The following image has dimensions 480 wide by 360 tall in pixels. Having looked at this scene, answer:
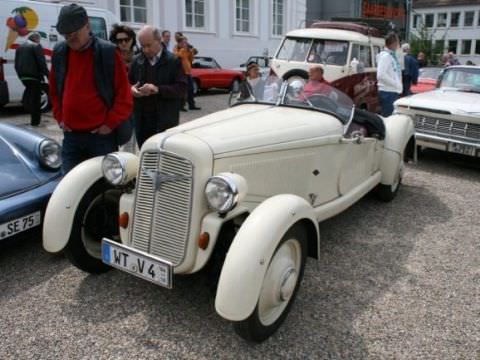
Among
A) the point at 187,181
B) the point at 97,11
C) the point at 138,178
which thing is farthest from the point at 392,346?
the point at 97,11

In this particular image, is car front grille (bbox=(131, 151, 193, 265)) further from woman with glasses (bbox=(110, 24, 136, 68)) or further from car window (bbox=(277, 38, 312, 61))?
car window (bbox=(277, 38, 312, 61))

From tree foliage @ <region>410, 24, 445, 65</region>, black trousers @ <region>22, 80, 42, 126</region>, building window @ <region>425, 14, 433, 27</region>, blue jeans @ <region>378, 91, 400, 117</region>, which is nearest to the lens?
blue jeans @ <region>378, 91, 400, 117</region>

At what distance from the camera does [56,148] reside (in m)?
4.34

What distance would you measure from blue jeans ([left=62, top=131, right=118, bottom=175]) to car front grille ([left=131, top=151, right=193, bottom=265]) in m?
1.00

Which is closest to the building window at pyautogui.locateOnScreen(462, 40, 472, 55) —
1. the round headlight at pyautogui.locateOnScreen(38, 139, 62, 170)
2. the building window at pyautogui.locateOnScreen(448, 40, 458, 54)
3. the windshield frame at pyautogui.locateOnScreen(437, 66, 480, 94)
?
the building window at pyautogui.locateOnScreen(448, 40, 458, 54)

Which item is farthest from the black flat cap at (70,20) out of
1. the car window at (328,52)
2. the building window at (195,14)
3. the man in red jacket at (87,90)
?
the building window at (195,14)

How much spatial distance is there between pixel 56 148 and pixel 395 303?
125 inches

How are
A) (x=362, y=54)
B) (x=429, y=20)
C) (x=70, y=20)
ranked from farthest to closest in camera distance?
(x=429, y=20)
(x=362, y=54)
(x=70, y=20)

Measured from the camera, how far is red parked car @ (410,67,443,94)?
11.3m

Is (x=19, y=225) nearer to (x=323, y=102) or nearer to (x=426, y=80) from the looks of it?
(x=323, y=102)

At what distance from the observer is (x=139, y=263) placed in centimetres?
285

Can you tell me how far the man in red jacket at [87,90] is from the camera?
12.0ft

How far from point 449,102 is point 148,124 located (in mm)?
4607

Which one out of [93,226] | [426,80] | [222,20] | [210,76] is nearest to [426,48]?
[222,20]
